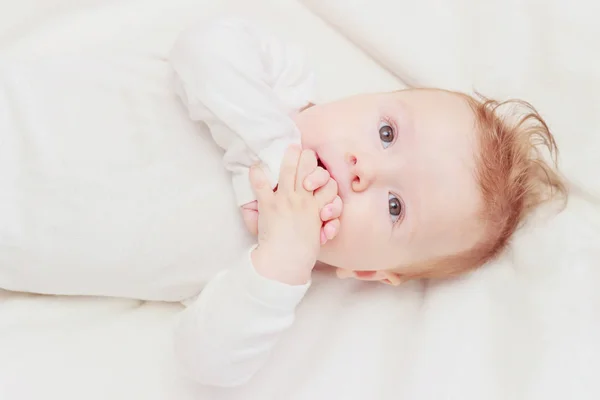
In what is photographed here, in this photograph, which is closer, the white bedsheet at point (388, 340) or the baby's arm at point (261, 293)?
the baby's arm at point (261, 293)

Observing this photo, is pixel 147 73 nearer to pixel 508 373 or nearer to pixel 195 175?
pixel 195 175

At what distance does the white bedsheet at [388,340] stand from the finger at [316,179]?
28 centimetres

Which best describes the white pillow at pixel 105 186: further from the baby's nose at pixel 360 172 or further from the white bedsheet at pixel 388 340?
the baby's nose at pixel 360 172

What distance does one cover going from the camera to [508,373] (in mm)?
1067

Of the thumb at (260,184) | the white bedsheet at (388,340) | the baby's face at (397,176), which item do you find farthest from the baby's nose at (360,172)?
the white bedsheet at (388,340)

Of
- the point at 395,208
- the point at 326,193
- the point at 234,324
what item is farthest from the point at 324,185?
the point at 234,324

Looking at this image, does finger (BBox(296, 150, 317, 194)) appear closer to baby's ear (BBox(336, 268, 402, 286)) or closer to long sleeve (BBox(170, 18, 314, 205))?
long sleeve (BBox(170, 18, 314, 205))

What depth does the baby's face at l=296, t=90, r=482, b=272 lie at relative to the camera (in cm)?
100

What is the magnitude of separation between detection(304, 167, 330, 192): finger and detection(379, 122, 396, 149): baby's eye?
0.10 m

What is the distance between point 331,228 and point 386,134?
16 cm

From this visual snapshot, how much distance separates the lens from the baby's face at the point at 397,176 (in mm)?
996

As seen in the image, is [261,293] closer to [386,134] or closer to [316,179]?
[316,179]

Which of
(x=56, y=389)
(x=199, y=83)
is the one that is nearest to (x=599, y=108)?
(x=199, y=83)

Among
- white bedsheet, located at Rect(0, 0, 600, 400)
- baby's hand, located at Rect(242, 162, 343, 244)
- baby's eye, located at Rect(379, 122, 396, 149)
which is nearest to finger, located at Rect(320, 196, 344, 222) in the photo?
baby's hand, located at Rect(242, 162, 343, 244)
